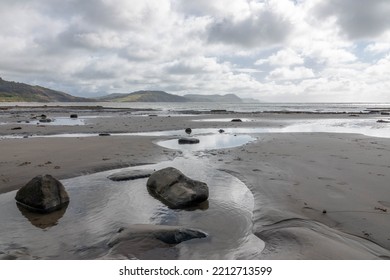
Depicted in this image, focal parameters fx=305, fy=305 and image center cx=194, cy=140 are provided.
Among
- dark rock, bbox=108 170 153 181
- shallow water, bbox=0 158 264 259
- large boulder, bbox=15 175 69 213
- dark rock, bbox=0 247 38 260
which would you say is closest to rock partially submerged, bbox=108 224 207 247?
shallow water, bbox=0 158 264 259

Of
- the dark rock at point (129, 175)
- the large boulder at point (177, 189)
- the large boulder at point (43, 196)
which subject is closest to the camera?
the large boulder at point (43, 196)

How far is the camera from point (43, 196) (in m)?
9.05

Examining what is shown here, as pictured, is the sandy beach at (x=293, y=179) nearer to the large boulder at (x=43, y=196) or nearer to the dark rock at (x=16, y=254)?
the dark rock at (x=16, y=254)

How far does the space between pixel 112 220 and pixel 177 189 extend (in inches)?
93.6

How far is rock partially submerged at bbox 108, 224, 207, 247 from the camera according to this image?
6.90 meters

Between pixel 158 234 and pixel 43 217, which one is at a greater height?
pixel 158 234

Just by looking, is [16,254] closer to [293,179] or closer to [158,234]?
[158,234]

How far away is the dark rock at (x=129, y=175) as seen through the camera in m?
12.4

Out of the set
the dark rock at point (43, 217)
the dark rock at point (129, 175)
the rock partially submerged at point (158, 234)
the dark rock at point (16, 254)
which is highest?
the dark rock at point (129, 175)

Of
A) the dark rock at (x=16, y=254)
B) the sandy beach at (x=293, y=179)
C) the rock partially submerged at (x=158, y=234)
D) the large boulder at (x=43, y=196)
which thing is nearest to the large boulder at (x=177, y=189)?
the sandy beach at (x=293, y=179)

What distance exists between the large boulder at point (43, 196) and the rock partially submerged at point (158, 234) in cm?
314

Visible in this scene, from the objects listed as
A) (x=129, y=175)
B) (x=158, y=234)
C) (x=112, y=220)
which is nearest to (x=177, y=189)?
(x=112, y=220)

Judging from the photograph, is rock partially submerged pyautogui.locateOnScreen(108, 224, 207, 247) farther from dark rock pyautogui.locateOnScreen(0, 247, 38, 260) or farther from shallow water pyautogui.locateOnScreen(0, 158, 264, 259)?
dark rock pyautogui.locateOnScreen(0, 247, 38, 260)
